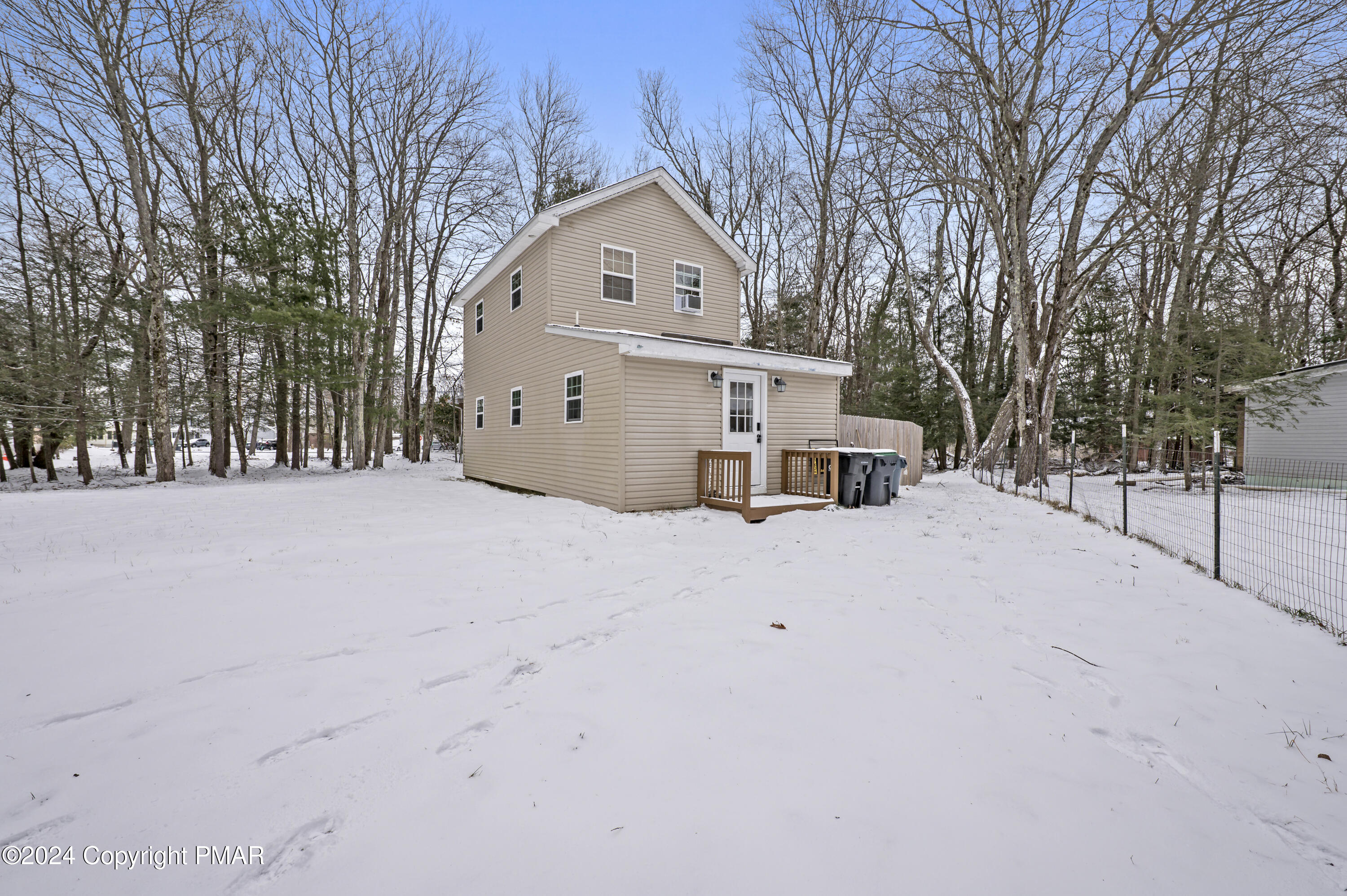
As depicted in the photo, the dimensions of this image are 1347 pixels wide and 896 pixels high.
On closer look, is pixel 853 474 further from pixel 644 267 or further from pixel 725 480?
pixel 644 267

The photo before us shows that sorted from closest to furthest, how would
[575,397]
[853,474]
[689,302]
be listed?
1. [853,474]
2. [575,397]
3. [689,302]

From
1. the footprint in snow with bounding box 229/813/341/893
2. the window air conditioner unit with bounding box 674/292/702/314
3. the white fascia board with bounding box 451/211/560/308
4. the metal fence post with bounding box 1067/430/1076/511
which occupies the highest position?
the white fascia board with bounding box 451/211/560/308

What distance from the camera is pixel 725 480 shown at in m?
8.65

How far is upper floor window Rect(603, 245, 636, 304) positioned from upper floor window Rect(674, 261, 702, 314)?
1061mm

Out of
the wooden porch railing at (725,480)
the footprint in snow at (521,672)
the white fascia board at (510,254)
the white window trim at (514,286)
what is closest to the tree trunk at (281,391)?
the white fascia board at (510,254)

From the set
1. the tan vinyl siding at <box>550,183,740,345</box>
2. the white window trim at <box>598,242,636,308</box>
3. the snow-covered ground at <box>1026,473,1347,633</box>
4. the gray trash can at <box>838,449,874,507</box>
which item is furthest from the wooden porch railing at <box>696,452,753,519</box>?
the snow-covered ground at <box>1026,473,1347,633</box>

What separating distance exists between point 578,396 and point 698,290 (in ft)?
14.4

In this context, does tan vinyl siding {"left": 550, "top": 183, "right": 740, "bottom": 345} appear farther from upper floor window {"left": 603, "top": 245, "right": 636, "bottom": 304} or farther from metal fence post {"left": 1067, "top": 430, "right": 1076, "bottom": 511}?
metal fence post {"left": 1067, "top": 430, "right": 1076, "bottom": 511}

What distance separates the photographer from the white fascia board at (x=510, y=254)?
33.6ft

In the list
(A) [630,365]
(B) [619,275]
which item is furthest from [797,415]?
(B) [619,275]

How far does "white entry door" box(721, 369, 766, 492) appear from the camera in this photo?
365 inches

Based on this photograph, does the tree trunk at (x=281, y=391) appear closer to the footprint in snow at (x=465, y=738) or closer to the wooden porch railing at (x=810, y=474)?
the wooden porch railing at (x=810, y=474)

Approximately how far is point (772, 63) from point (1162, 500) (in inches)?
653

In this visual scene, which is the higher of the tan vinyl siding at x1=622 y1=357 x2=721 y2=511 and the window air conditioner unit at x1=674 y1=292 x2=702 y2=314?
the window air conditioner unit at x1=674 y1=292 x2=702 y2=314
